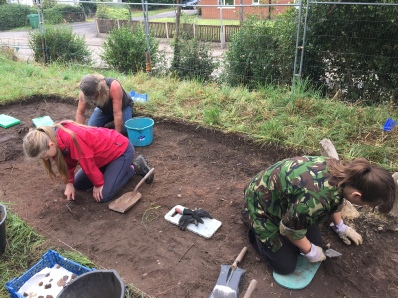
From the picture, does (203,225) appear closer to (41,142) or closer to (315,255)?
(315,255)

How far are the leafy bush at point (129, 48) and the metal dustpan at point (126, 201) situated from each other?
4.72 m

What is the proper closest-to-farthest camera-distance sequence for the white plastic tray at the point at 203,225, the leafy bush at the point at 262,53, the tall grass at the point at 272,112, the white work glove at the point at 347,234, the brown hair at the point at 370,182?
the brown hair at the point at 370,182 → the white work glove at the point at 347,234 → the white plastic tray at the point at 203,225 → the tall grass at the point at 272,112 → the leafy bush at the point at 262,53

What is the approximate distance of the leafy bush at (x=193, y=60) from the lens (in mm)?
6816

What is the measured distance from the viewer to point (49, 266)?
231 centimetres

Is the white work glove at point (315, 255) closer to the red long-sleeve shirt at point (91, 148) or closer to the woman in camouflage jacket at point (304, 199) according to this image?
the woman in camouflage jacket at point (304, 199)

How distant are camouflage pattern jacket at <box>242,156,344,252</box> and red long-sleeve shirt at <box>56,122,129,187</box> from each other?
143cm

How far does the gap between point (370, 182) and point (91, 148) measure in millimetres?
2196

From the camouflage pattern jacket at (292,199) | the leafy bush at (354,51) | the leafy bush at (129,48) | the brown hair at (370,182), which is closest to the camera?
the brown hair at (370,182)

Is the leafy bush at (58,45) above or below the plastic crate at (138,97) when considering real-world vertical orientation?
above

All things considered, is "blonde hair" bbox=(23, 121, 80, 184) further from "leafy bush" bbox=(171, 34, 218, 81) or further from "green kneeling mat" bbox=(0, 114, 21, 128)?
"leafy bush" bbox=(171, 34, 218, 81)

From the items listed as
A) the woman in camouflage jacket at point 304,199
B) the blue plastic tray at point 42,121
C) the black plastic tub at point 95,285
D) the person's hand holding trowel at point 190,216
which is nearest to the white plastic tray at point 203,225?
the person's hand holding trowel at point 190,216

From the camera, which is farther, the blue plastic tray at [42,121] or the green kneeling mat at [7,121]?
the green kneeling mat at [7,121]

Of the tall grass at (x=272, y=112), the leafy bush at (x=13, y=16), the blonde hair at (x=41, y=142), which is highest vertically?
the leafy bush at (x=13, y=16)

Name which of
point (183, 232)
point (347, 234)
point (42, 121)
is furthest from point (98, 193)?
point (42, 121)
